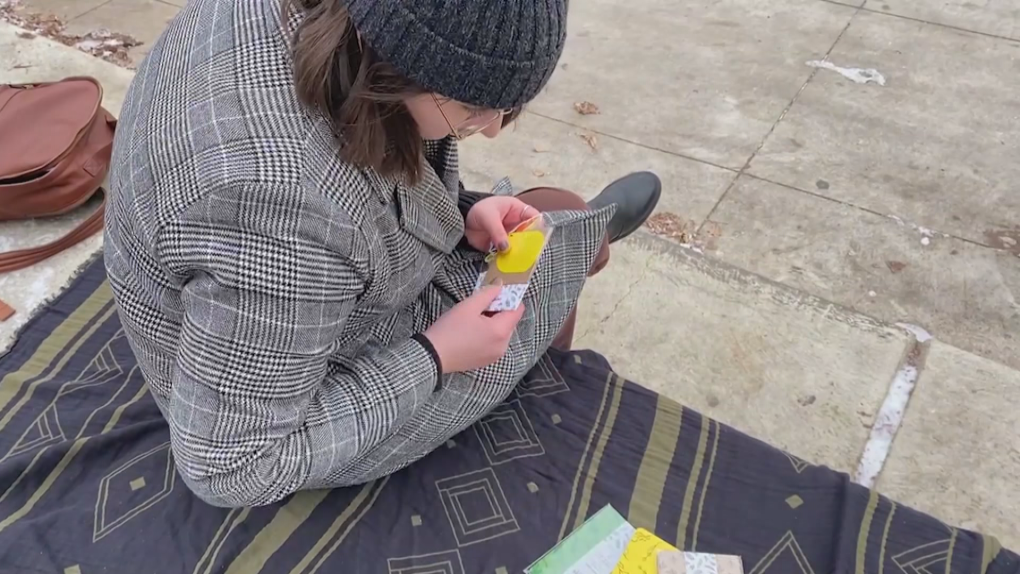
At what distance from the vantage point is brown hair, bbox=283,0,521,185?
3.39 feet

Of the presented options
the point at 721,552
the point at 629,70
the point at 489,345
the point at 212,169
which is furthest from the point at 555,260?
the point at 629,70

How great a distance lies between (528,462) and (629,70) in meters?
2.38

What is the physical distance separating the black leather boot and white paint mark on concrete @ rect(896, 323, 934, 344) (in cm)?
84

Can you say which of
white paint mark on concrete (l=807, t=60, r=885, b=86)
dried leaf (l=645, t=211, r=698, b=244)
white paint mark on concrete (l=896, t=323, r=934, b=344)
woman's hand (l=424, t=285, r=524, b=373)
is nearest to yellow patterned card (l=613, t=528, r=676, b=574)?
woman's hand (l=424, t=285, r=524, b=373)

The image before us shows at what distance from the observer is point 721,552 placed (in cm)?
171

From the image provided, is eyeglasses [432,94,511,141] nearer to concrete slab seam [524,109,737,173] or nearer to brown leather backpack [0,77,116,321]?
brown leather backpack [0,77,116,321]

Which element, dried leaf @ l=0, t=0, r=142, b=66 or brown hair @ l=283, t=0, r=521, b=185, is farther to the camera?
dried leaf @ l=0, t=0, r=142, b=66

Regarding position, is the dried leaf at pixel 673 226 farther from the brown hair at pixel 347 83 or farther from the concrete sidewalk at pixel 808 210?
the brown hair at pixel 347 83

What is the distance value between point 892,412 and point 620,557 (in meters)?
0.96

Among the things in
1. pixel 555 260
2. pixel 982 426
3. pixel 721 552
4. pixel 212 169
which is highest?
pixel 212 169

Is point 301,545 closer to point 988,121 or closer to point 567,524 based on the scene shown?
point 567,524

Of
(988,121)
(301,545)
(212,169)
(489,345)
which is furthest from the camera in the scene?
(988,121)

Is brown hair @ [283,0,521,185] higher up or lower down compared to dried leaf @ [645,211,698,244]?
higher up

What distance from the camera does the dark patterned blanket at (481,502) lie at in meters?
1.65
